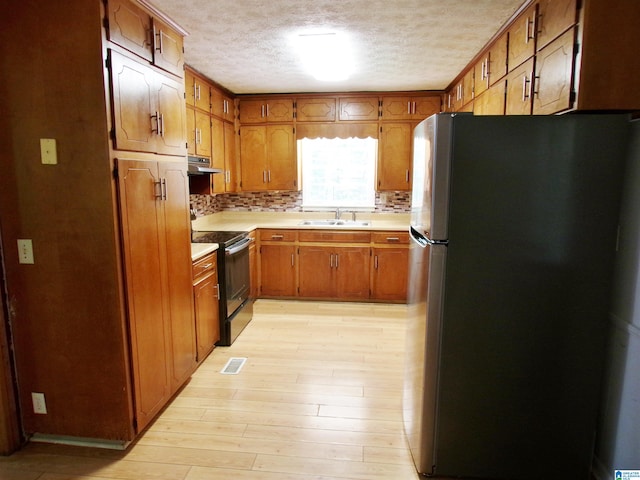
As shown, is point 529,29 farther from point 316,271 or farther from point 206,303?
point 316,271

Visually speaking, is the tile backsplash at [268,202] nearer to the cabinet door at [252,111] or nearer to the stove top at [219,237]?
the cabinet door at [252,111]

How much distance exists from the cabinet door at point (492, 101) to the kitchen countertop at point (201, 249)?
236cm

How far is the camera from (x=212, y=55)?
318 centimetres

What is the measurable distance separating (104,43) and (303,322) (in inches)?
115

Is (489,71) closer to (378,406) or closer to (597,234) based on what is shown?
(597,234)

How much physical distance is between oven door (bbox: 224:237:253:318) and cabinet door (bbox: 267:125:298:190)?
3.75 ft

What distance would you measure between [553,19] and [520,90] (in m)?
0.48

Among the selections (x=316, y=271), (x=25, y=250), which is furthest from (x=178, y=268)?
(x=316, y=271)

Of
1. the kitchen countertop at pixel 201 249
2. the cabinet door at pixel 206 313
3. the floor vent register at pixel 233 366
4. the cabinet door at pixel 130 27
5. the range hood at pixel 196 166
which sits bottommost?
the floor vent register at pixel 233 366

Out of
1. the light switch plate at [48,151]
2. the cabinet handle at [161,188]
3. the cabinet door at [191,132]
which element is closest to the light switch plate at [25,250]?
the light switch plate at [48,151]

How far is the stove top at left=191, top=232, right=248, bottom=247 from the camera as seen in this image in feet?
10.8

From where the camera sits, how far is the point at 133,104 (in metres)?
2.00

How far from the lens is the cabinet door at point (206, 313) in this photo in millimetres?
2898

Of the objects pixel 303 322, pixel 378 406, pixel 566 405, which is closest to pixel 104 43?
pixel 378 406
